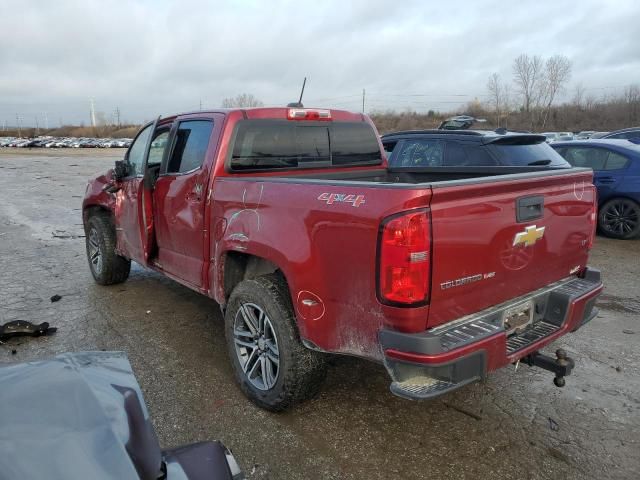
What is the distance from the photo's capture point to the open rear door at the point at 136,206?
15.5 feet

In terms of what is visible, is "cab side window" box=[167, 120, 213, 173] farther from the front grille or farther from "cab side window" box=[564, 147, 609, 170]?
"cab side window" box=[564, 147, 609, 170]

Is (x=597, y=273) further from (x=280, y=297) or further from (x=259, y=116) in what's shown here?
(x=259, y=116)

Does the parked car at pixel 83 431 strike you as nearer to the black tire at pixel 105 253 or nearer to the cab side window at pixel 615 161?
the black tire at pixel 105 253

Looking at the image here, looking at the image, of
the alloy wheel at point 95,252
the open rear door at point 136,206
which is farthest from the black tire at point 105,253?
the open rear door at point 136,206

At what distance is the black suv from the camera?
21.2 feet

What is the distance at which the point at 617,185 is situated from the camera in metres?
8.38

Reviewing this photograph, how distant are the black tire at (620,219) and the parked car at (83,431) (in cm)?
849

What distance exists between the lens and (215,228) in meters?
3.72

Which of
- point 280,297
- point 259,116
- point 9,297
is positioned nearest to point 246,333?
point 280,297

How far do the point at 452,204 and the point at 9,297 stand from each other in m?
5.18

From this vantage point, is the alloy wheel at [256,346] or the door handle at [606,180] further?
the door handle at [606,180]

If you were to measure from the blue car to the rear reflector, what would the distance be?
610 cm

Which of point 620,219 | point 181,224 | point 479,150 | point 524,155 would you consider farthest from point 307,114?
point 620,219

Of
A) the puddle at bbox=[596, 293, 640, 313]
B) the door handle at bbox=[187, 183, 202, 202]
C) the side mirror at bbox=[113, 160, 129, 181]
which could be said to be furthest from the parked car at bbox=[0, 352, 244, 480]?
the puddle at bbox=[596, 293, 640, 313]
